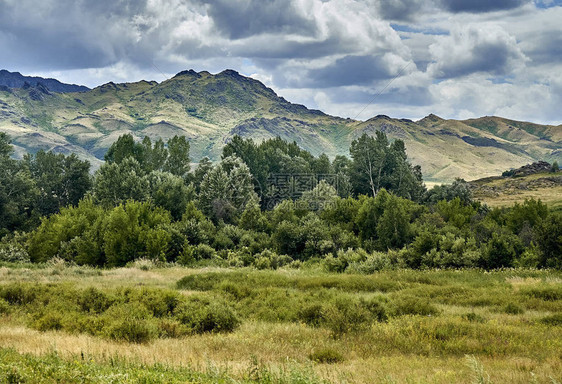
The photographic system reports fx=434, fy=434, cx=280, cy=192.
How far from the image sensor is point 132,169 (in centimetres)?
6544

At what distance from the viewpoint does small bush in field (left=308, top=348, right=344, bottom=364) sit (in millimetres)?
11219

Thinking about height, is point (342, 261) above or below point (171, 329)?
below

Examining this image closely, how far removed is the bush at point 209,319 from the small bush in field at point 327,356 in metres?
5.29

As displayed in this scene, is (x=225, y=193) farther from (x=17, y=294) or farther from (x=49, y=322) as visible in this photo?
(x=49, y=322)

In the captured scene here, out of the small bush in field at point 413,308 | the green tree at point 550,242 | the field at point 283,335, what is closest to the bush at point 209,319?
the field at point 283,335

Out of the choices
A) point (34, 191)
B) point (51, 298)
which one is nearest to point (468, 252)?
point (51, 298)

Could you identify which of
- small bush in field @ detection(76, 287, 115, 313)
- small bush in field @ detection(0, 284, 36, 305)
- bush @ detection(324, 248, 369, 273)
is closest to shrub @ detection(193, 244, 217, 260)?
bush @ detection(324, 248, 369, 273)

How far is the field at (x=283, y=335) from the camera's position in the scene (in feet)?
29.8

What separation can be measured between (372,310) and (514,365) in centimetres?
761

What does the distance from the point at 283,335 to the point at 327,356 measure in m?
2.98

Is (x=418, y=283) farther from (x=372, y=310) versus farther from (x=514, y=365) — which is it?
(x=514, y=365)

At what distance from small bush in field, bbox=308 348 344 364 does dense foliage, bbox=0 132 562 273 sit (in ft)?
75.8

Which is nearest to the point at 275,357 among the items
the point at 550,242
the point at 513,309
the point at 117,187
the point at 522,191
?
the point at 513,309

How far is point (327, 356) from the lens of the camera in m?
11.4
